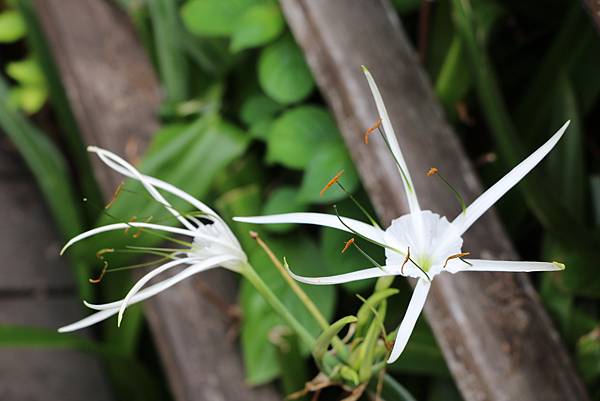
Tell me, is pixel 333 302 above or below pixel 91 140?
below

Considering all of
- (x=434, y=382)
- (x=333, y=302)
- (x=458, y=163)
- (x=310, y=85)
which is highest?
(x=310, y=85)

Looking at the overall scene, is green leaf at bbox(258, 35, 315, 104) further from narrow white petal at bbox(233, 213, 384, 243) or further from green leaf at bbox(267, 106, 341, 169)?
narrow white petal at bbox(233, 213, 384, 243)

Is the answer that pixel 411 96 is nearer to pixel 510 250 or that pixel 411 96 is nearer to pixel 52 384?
pixel 510 250

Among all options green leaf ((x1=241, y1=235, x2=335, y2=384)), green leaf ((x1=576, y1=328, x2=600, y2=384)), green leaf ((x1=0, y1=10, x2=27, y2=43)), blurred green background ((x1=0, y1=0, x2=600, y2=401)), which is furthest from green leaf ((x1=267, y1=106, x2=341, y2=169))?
green leaf ((x1=0, y1=10, x2=27, y2=43))

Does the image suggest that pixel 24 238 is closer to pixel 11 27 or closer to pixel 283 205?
pixel 11 27

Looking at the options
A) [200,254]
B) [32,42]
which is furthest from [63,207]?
[200,254]

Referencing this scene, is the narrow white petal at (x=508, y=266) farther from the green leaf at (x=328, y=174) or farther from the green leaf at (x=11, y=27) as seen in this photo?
the green leaf at (x=11, y=27)
